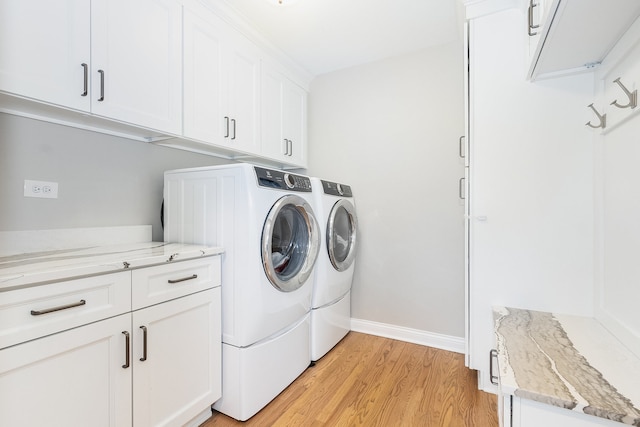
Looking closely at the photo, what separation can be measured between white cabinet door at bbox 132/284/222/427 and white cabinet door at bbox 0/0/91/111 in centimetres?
94

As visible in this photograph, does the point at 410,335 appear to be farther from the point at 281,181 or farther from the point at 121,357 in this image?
the point at 121,357

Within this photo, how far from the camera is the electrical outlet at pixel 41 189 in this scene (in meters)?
1.32

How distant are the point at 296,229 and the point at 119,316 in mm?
1047

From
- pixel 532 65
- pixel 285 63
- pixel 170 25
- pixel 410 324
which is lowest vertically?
pixel 410 324

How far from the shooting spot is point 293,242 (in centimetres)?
189

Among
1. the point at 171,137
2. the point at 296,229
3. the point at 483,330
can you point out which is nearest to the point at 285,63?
the point at 171,137

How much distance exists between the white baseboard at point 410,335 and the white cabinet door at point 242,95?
68.9 inches

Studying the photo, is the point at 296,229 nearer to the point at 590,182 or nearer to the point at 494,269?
the point at 494,269

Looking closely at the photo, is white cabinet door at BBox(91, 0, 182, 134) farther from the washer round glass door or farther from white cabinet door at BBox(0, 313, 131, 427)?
white cabinet door at BBox(0, 313, 131, 427)

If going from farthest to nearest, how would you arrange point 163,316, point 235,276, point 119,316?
point 235,276, point 163,316, point 119,316

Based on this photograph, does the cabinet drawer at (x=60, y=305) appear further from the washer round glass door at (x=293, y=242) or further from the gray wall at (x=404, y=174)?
the gray wall at (x=404, y=174)

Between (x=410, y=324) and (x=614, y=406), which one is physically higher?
(x=614, y=406)

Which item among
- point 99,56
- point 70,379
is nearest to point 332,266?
point 70,379

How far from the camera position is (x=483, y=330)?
1.60 meters
